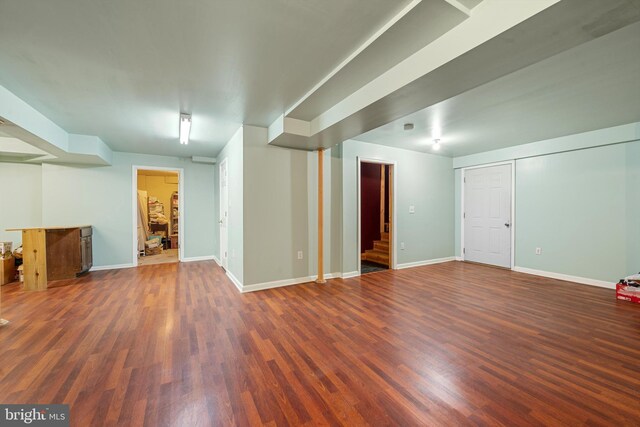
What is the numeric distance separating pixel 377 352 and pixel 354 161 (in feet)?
10.7

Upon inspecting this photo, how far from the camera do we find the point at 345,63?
207 centimetres

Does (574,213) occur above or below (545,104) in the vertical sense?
below

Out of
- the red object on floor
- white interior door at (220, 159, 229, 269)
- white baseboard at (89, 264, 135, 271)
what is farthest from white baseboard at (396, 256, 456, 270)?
white baseboard at (89, 264, 135, 271)

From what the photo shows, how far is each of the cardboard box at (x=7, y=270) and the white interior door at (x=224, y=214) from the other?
3177 millimetres

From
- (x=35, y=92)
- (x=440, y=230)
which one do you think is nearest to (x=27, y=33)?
(x=35, y=92)

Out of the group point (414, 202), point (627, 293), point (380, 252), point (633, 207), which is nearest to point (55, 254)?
point (380, 252)

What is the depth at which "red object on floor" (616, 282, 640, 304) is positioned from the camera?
3141 millimetres

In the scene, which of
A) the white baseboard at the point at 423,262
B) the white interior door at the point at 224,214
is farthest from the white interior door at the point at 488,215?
the white interior door at the point at 224,214

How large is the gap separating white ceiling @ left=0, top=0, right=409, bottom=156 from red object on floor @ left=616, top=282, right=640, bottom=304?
14.5 feet

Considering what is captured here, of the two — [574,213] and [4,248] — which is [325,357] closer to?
[574,213]

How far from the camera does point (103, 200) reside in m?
5.00

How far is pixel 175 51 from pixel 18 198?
Result: 5.39 metres

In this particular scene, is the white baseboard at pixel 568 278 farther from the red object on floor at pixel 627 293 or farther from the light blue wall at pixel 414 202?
the light blue wall at pixel 414 202

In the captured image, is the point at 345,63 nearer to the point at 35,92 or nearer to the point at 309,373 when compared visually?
the point at 309,373
